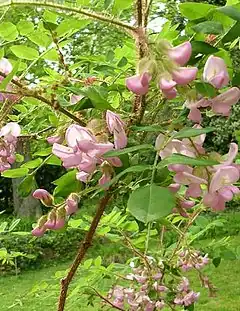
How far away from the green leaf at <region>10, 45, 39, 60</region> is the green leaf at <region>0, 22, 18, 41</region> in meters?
0.03

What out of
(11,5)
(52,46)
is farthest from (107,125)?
(52,46)

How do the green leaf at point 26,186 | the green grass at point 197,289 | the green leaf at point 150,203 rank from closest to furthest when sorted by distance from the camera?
the green leaf at point 150,203 < the green leaf at point 26,186 < the green grass at point 197,289

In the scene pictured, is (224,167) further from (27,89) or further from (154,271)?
(154,271)

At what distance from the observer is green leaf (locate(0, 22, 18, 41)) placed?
3.30 feet

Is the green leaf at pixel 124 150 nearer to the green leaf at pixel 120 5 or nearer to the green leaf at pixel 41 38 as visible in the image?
the green leaf at pixel 120 5

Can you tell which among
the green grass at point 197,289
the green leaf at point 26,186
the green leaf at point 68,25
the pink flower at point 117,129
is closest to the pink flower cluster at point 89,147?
the pink flower at point 117,129

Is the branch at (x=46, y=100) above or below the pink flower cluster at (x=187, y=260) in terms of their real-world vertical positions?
above

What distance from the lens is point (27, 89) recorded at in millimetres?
732

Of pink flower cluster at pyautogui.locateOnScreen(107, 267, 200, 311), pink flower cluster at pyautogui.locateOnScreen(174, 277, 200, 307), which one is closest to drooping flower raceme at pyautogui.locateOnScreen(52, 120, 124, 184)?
pink flower cluster at pyautogui.locateOnScreen(107, 267, 200, 311)

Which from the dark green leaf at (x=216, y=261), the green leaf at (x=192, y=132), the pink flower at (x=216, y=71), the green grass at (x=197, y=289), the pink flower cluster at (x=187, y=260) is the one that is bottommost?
the green grass at (x=197, y=289)

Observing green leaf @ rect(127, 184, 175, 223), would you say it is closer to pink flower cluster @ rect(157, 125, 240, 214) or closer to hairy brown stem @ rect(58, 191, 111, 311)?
pink flower cluster @ rect(157, 125, 240, 214)

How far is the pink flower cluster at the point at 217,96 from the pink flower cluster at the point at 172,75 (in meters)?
0.04

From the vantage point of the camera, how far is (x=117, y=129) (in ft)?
2.05

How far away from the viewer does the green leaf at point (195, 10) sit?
669 millimetres
